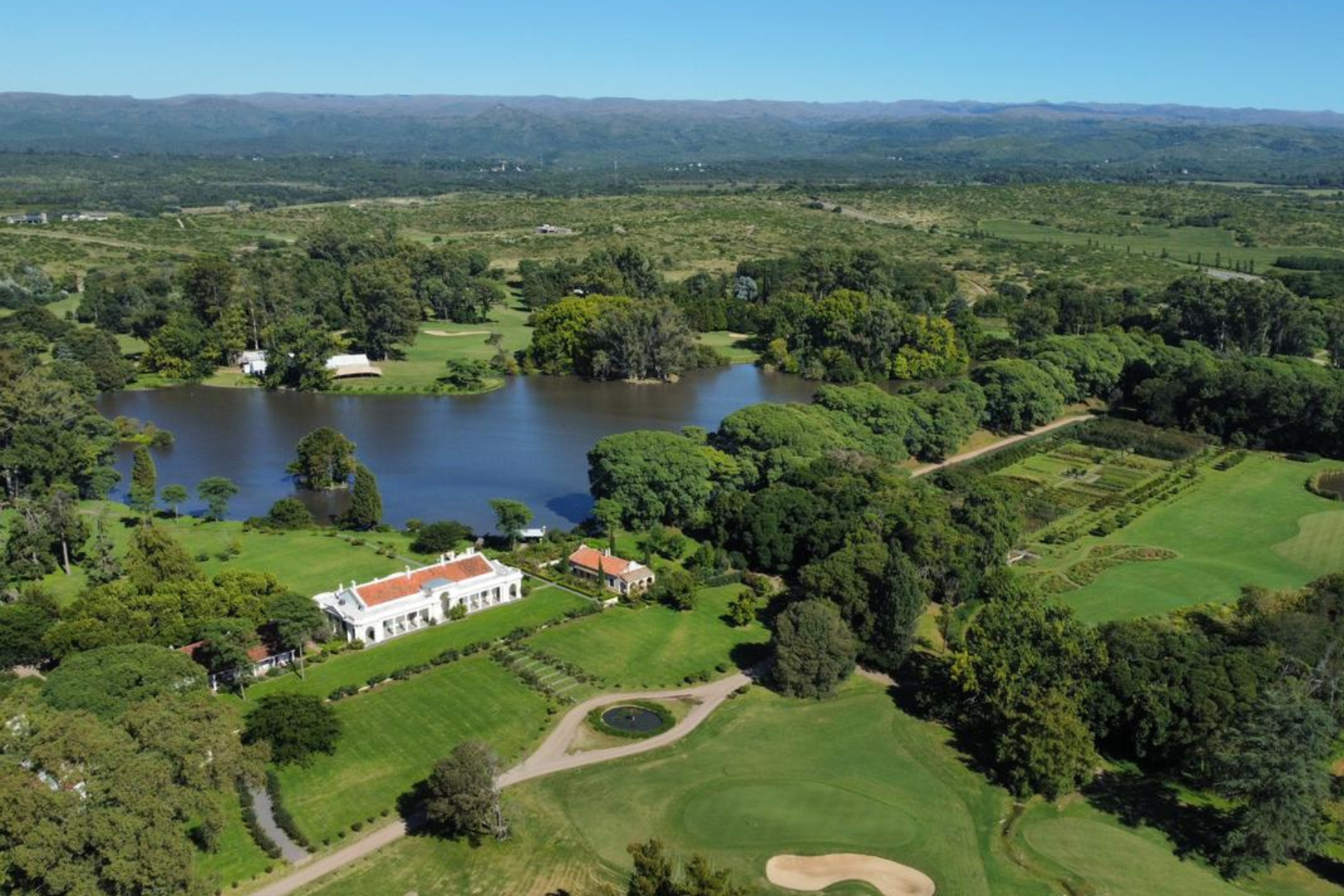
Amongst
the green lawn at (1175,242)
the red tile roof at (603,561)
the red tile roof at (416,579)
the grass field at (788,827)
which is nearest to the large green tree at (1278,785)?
the grass field at (788,827)

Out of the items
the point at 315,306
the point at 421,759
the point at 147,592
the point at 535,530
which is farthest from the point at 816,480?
the point at 315,306

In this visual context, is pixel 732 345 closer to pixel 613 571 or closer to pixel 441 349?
pixel 441 349

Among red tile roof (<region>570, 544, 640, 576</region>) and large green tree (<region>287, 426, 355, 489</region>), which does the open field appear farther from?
red tile roof (<region>570, 544, 640, 576</region>)

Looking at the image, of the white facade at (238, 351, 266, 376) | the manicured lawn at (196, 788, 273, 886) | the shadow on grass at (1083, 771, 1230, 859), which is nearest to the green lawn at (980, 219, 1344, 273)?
the white facade at (238, 351, 266, 376)

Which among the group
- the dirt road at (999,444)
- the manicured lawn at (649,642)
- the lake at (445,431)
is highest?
the lake at (445,431)

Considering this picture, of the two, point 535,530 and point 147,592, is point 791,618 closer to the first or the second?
point 535,530

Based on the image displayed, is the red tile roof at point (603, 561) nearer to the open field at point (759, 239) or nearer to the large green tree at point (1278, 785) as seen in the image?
the large green tree at point (1278, 785)
